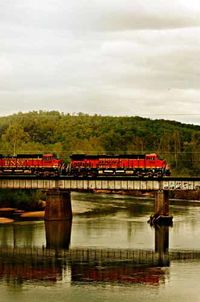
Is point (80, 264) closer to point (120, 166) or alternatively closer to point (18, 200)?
point (120, 166)

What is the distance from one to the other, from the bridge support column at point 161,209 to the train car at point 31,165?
568 inches

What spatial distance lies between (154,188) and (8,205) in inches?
1054

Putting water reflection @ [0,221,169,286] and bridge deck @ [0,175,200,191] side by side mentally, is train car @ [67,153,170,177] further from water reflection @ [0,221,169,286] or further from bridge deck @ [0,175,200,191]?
water reflection @ [0,221,169,286]

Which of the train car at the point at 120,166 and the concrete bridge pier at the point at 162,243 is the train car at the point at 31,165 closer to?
the train car at the point at 120,166

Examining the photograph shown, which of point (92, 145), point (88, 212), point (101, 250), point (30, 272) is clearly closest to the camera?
point (30, 272)

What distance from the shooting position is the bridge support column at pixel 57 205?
84.2 metres

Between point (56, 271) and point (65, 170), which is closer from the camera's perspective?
point (56, 271)

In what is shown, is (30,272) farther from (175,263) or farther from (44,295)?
(175,263)

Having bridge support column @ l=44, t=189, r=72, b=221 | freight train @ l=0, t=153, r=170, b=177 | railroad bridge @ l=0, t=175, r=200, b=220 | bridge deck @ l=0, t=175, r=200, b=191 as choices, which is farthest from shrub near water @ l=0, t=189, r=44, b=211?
bridge deck @ l=0, t=175, r=200, b=191

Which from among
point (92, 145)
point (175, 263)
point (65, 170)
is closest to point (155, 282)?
point (175, 263)

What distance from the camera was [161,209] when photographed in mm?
82812

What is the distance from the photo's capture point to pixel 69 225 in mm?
81875

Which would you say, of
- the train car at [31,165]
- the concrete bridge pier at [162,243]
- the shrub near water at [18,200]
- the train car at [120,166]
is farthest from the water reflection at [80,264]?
the shrub near water at [18,200]

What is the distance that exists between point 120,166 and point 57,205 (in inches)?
405
